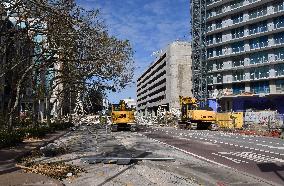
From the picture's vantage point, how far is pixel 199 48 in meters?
91.2

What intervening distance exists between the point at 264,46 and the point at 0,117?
58985mm

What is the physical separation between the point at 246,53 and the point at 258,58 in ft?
8.96

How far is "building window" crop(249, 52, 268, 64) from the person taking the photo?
2977 inches

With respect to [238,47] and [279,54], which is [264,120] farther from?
[238,47]

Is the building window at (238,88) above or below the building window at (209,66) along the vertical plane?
below

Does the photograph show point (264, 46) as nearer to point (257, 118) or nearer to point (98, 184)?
point (257, 118)

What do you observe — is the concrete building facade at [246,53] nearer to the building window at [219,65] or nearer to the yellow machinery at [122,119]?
the building window at [219,65]

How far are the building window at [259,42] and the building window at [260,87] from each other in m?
6.35

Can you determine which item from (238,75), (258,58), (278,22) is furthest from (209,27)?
(278,22)

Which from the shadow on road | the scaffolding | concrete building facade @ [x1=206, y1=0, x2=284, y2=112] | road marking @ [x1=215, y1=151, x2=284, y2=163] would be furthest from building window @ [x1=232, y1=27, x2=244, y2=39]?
the shadow on road

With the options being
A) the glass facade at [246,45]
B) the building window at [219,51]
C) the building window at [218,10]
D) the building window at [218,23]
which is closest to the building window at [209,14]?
the glass facade at [246,45]

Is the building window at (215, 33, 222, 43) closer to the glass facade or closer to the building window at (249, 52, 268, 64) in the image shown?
the glass facade

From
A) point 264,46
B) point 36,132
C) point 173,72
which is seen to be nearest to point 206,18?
point 264,46

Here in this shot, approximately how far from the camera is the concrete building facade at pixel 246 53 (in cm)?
7394
